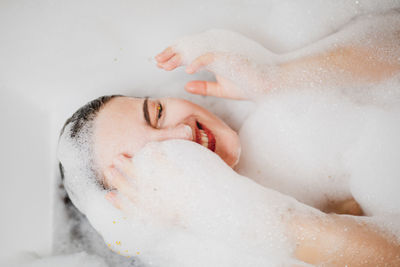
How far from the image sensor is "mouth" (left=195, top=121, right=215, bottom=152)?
100 centimetres

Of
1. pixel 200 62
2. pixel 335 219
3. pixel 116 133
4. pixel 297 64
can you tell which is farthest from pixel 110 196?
pixel 297 64

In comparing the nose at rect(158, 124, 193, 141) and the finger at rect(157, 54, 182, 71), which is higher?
the finger at rect(157, 54, 182, 71)

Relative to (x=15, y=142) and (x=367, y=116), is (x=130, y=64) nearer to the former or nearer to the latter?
(x=15, y=142)

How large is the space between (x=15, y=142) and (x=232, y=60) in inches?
31.3

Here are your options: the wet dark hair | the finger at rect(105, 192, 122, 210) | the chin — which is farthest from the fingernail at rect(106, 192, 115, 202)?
the chin

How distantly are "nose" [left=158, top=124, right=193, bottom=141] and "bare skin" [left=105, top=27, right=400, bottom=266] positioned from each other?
13cm

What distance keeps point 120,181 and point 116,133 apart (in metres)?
0.13

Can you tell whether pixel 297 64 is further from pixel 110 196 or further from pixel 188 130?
pixel 110 196

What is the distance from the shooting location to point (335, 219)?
0.88 metres

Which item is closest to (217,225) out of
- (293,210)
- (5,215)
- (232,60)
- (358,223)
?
(293,210)

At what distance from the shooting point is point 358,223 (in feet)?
2.91

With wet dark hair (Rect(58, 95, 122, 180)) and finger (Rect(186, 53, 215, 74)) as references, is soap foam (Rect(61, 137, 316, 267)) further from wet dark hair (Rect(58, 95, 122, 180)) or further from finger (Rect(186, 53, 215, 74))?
finger (Rect(186, 53, 215, 74))

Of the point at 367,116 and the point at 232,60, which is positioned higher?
the point at 232,60

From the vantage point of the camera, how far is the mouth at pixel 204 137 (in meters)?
1.00
